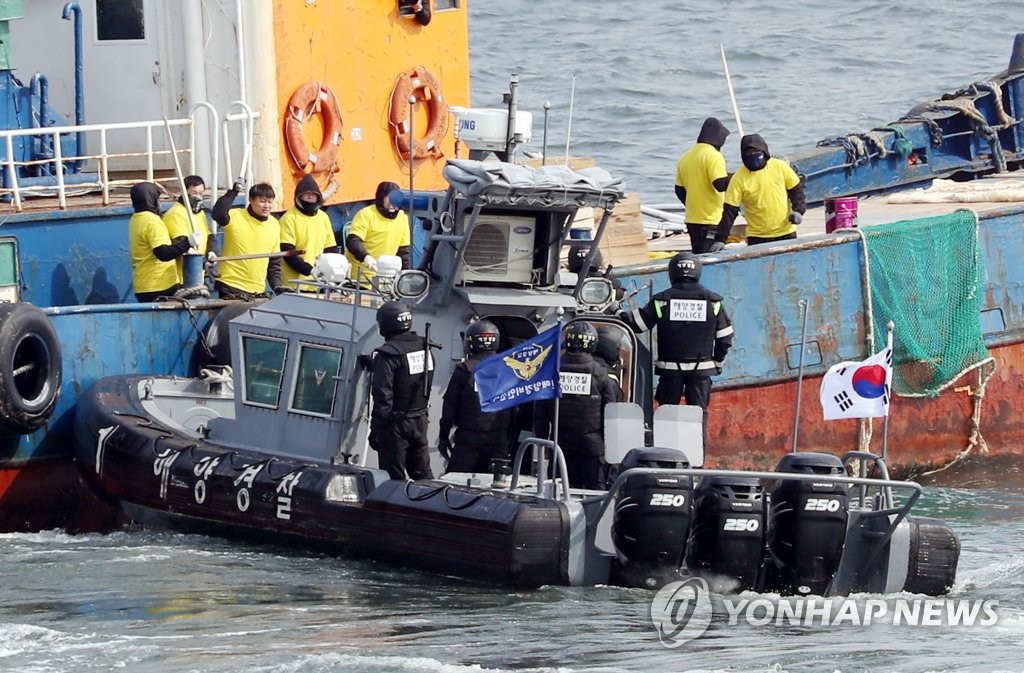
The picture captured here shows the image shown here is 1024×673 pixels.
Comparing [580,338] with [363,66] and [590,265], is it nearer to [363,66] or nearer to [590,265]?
[590,265]

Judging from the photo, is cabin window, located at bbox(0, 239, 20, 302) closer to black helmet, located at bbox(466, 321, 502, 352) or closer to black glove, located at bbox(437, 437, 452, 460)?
black glove, located at bbox(437, 437, 452, 460)

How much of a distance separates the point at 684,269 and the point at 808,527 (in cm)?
310

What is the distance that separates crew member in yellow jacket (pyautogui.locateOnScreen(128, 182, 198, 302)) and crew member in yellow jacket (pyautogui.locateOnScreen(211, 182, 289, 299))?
344 mm

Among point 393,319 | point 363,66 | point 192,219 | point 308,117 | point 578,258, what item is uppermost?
point 363,66

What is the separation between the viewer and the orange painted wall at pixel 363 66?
57.6 feet

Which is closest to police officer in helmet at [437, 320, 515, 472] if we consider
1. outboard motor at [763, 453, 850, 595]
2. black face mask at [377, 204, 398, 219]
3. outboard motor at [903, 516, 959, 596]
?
outboard motor at [763, 453, 850, 595]

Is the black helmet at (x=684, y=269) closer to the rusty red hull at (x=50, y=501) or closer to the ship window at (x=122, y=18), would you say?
the rusty red hull at (x=50, y=501)

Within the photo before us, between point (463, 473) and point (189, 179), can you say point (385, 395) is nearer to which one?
point (463, 473)

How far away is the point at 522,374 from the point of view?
12219mm

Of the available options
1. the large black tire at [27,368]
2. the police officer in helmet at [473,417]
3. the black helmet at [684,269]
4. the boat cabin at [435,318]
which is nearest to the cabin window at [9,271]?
the large black tire at [27,368]

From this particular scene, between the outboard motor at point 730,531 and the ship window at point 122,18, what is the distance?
8014 millimetres

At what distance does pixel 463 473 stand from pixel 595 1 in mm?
29876

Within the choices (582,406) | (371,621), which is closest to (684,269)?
(582,406)

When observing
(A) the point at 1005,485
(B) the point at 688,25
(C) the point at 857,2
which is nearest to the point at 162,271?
(A) the point at 1005,485
